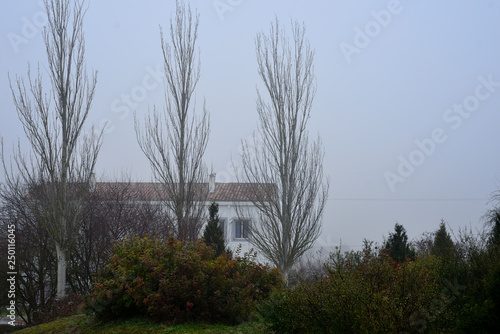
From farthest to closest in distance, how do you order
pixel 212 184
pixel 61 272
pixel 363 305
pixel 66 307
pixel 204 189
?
pixel 212 184 < pixel 204 189 < pixel 61 272 < pixel 66 307 < pixel 363 305

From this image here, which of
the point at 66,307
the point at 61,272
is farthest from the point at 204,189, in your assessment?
the point at 66,307

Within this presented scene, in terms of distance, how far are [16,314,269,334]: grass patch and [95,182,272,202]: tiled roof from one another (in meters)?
5.41

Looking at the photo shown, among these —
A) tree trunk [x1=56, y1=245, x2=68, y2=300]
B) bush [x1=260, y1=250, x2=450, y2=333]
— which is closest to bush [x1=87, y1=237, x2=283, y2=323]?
bush [x1=260, y1=250, x2=450, y2=333]

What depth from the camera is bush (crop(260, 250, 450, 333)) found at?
17.3 feet

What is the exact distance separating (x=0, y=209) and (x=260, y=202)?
9144mm

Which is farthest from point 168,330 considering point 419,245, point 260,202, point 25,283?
point 419,245

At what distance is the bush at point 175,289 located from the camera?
7953 millimetres

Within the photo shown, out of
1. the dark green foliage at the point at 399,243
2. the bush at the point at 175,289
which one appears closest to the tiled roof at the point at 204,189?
the bush at the point at 175,289

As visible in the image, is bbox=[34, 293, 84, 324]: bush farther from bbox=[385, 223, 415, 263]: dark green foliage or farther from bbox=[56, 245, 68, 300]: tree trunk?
bbox=[385, 223, 415, 263]: dark green foliage

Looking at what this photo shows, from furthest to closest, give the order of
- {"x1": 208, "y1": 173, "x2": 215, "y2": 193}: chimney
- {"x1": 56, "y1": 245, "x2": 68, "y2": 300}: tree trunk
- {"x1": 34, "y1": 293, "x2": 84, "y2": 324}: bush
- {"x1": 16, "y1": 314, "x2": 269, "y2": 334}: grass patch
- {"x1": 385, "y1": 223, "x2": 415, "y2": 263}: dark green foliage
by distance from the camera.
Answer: {"x1": 208, "y1": 173, "x2": 215, "y2": 193}: chimney → {"x1": 385, "y1": 223, "x2": 415, "y2": 263}: dark green foliage → {"x1": 56, "y1": 245, "x2": 68, "y2": 300}: tree trunk → {"x1": 34, "y1": 293, "x2": 84, "y2": 324}: bush → {"x1": 16, "y1": 314, "x2": 269, "y2": 334}: grass patch

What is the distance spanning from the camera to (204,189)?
19391mm

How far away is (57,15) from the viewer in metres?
12.9

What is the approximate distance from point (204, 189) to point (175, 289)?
1149 cm

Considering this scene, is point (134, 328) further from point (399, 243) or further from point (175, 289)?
point (399, 243)
